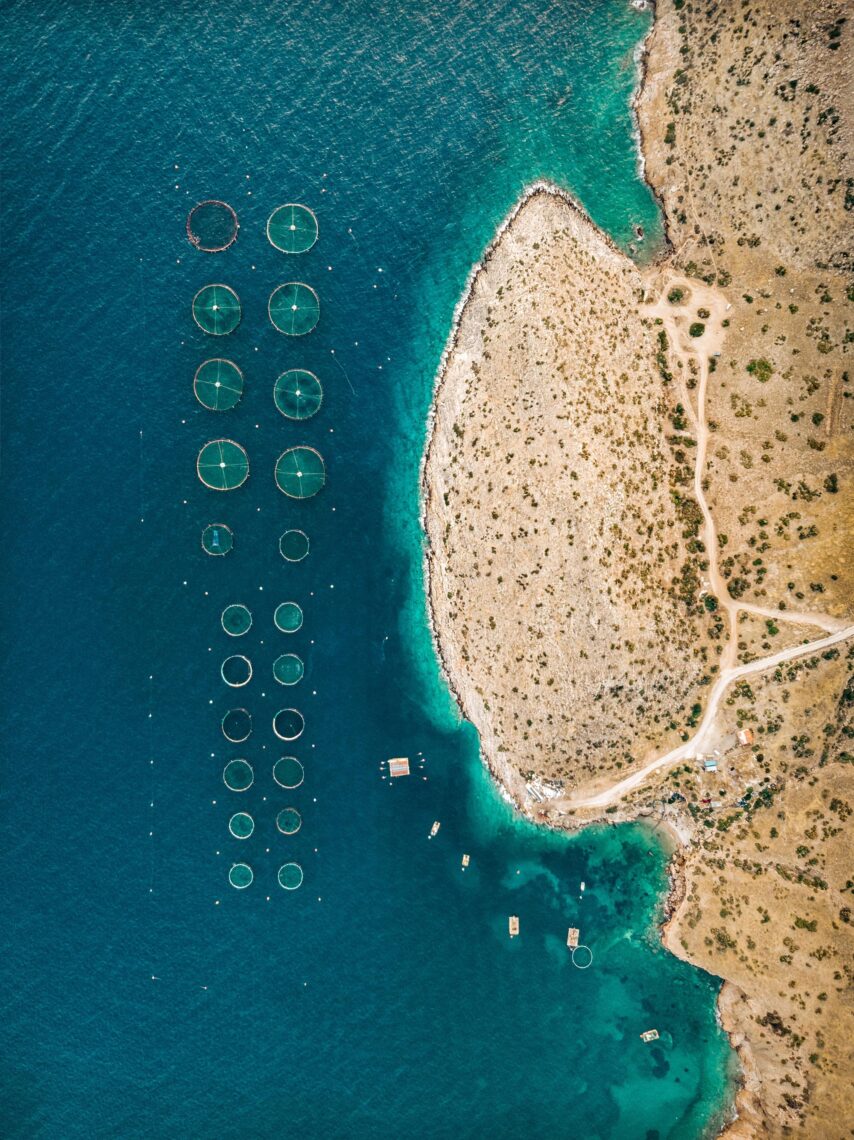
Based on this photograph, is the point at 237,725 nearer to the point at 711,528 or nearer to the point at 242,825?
the point at 242,825

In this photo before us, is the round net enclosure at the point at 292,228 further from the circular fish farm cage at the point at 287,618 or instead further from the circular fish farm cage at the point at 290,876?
the circular fish farm cage at the point at 290,876

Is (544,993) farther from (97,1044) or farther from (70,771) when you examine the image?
(70,771)

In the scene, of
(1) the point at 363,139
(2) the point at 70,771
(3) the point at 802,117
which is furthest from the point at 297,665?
(3) the point at 802,117

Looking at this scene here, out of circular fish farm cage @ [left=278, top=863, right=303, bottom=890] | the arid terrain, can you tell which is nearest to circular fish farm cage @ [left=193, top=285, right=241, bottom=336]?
the arid terrain

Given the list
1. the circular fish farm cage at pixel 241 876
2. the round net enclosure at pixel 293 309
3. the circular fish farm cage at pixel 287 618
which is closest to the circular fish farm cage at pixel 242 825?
the circular fish farm cage at pixel 241 876

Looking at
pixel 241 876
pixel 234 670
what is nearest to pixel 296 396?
pixel 234 670
